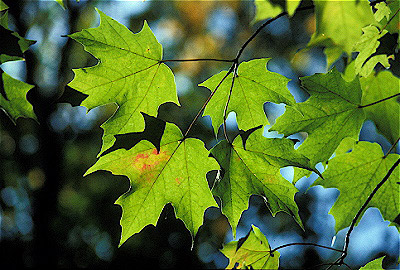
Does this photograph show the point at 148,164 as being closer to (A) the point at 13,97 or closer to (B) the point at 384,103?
(A) the point at 13,97

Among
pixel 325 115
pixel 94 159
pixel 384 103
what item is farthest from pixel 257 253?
pixel 94 159

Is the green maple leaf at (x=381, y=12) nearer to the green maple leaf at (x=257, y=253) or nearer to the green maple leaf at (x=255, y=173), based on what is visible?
the green maple leaf at (x=255, y=173)

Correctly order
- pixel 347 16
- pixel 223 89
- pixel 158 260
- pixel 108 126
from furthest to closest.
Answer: pixel 158 260 < pixel 223 89 < pixel 108 126 < pixel 347 16

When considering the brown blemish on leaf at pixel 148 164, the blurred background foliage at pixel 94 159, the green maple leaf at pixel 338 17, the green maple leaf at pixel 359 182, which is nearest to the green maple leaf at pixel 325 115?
the green maple leaf at pixel 359 182

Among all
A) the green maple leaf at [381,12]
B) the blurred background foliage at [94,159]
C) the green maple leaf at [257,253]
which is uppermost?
the green maple leaf at [381,12]

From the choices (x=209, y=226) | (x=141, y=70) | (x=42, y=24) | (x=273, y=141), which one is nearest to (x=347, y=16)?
(x=273, y=141)

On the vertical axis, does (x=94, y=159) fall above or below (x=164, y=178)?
below

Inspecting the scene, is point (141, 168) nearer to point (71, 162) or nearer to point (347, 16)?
point (347, 16)
